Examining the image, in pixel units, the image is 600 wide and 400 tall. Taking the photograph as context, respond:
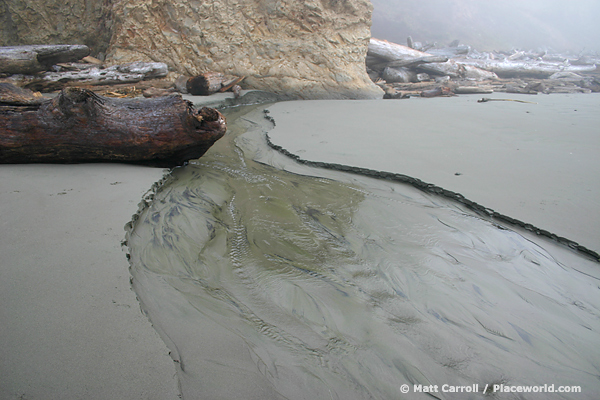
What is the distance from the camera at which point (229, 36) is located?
6828 millimetres

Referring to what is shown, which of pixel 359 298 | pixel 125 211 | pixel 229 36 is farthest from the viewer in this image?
pixel 229 36

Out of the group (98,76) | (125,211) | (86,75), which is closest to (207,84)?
(98,76)

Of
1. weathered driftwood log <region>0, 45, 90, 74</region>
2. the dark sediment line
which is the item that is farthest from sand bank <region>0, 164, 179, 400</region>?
weathered driftwood log <region>0, 45, 90, 74</region>

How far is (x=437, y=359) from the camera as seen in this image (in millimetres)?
1064

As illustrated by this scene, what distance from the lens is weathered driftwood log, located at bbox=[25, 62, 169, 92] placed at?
5.45 meters

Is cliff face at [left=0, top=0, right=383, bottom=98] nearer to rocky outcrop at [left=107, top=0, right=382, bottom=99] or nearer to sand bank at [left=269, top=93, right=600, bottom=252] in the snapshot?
rocky outcrop at [left=107, top=0, right=382, bottom=99]

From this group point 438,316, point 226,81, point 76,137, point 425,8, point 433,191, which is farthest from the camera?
point 425,8

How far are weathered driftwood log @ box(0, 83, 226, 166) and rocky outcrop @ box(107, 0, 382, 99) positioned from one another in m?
4.57

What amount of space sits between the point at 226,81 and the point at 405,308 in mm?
6172

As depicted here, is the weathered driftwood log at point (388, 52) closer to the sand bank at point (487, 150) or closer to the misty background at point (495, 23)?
the sand bank at point (487, 150)

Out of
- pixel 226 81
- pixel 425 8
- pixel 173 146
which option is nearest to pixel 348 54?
pixel 226 81

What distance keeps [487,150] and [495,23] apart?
1264 inches

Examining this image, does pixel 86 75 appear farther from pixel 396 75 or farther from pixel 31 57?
pixel 396 75

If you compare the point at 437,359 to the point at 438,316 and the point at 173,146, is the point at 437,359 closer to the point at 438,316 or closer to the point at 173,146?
the point at 438,316
